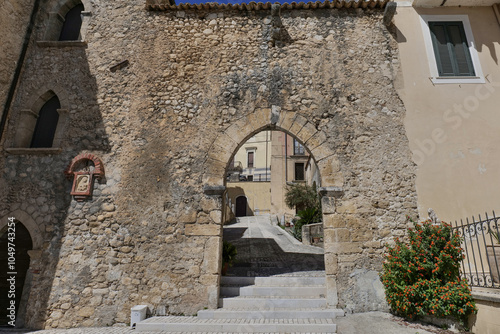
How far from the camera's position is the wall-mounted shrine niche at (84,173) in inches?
217

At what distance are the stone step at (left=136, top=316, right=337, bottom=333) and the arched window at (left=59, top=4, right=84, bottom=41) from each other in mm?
7251

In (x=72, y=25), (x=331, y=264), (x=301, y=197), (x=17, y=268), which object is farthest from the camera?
(x=301, y=197)

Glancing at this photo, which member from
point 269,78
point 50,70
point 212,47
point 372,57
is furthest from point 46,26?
point 372,57

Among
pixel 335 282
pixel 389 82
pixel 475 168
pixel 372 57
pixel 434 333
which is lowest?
pixel 434 333

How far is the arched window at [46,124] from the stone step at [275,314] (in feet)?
17.4

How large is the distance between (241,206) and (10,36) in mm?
24050

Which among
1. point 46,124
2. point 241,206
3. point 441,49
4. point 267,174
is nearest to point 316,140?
point 441,49

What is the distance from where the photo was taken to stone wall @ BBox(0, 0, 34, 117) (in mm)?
5898

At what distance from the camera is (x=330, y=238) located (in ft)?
16.8

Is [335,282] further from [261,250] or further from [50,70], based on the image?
[50,70]

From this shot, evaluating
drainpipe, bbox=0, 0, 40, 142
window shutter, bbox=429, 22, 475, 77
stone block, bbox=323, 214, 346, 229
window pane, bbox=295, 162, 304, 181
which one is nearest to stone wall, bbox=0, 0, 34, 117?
drainpipe, bbox=0, 0, 40, 142

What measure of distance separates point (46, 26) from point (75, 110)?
8.90 ft

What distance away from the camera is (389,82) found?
19.5 ft

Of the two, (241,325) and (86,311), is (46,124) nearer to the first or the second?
(86,311)
